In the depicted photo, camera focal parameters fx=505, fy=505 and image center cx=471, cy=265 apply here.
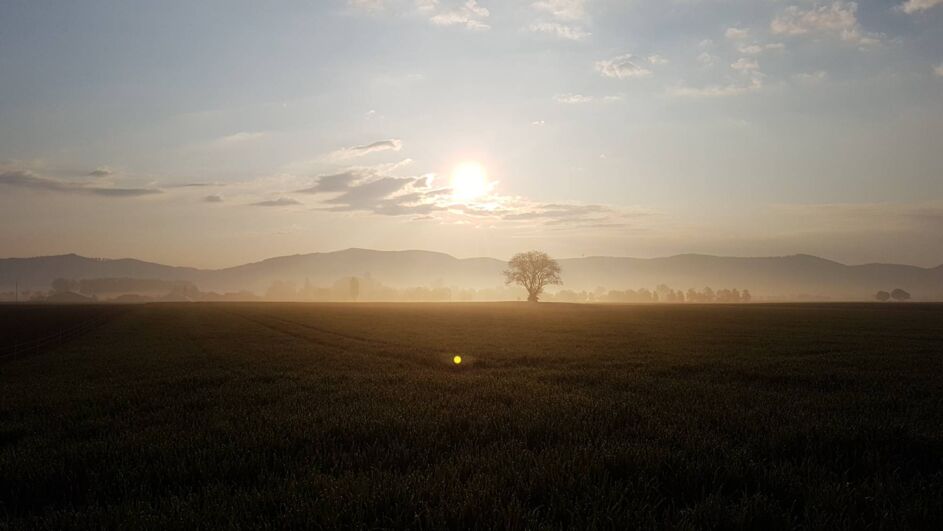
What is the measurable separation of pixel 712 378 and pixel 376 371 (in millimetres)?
11112

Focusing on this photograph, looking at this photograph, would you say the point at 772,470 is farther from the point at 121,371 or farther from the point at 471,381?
the point at 121,371

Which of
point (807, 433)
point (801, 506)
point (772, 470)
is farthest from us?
point (807, 433)

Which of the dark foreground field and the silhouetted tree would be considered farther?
the silhouetted tree

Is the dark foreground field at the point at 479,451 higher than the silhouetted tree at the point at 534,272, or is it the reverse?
the silhouetted tree at the point at 534,272

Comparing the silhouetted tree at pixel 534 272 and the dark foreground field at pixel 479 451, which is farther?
the silhouetted tree at pixel 534 272

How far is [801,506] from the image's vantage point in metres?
Result: 5.61

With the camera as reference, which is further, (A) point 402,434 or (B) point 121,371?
(B) point 121,371

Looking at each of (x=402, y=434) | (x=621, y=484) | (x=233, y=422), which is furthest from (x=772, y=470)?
(x=233, y=422)

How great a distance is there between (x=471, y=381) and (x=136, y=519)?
10356 millimetres

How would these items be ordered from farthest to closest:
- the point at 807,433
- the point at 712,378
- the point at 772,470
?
the point at 712,378
the point at 807,433
the point at 772,470

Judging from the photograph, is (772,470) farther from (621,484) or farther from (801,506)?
(621,484)

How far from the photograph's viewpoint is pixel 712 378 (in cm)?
1584

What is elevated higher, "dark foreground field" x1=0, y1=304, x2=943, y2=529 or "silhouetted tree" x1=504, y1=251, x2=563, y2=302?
"silhouetted tree" x1=504, y1=251, x2=563, y2=302

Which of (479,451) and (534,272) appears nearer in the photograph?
(479,451)
